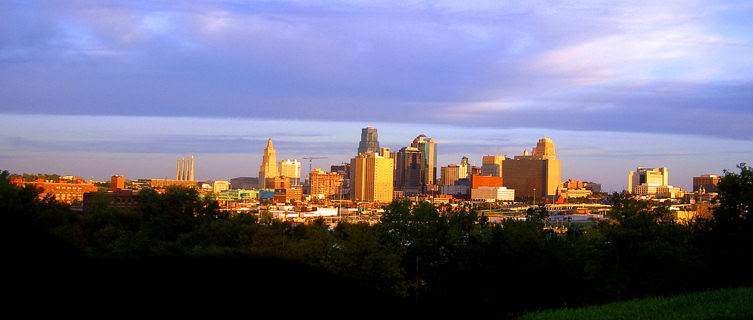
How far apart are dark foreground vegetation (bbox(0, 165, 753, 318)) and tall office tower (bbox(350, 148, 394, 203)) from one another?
516 ft

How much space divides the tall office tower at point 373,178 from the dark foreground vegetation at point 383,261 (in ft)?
516

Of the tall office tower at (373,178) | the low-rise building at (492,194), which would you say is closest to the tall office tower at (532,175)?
the low-rise building at (492,194)

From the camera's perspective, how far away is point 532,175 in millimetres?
189625

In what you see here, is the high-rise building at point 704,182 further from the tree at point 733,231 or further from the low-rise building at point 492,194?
the tree at point 733,231

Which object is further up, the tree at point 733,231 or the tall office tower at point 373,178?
the tall office tower at point 373,178

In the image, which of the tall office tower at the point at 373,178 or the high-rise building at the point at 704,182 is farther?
the tall office tower at the point at 373,178

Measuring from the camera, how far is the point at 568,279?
19.9 m

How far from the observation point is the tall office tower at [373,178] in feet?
622

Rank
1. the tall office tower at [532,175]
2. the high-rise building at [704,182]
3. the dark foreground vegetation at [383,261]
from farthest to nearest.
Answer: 1. the tall office tower at [532,175]
2. the high-rise building at [704,182]
3. the dark foreground vegetation at [383,261]

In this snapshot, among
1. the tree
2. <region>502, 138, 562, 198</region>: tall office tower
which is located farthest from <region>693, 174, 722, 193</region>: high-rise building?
the tree

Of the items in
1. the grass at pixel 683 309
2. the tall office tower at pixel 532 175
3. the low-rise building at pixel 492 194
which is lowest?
the grass at pixel 683 309

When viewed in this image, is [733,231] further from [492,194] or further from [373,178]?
[373,178]

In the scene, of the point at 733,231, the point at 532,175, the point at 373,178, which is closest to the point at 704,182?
the point at 532,175

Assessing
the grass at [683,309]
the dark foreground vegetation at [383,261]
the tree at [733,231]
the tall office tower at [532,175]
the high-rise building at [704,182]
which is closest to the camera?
the dark foreground vegetation at [383,261]
